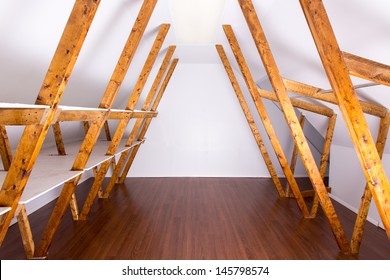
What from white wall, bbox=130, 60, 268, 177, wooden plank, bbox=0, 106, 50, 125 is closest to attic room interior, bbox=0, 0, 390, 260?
wooden plank, bbox=0, 106, 50, 125

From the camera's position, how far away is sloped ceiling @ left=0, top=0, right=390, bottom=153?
238 centimetres

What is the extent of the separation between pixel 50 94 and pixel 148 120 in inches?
190

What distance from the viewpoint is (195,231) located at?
3906 mm

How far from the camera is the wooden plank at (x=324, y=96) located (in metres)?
3.28

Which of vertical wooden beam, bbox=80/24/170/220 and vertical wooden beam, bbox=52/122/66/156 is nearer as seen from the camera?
vertical wooden beam, bbox=52/122/66/156

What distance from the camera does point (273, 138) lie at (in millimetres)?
4754

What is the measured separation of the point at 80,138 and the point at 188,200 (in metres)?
2.78

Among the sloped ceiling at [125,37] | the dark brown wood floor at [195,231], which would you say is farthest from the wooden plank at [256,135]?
the sloped ceiling at [125,37]

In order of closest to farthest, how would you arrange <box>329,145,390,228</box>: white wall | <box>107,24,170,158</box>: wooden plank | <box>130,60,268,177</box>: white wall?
<box>107,24,170,158</box>: wooden plank → <box>329,145,390,228</box>: white wall → <box>130,60,268,177</box>: white wall

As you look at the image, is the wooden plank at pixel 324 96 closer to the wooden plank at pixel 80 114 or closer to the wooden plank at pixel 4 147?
the wooden plank at pixel 80 114

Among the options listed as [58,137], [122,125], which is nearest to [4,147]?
[58,137]

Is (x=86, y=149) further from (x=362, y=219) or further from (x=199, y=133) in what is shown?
(x=199, y=133)

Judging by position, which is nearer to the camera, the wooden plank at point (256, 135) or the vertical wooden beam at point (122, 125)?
the vertical wooden beam at point (122, 125)

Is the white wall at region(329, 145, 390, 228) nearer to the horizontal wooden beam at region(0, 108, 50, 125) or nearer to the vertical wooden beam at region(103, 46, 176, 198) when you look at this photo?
the vertical wooden beam at region(103, 46, 176, 198)
